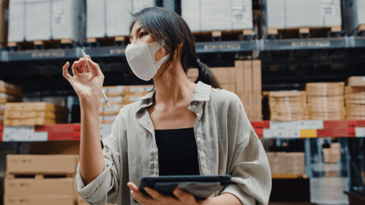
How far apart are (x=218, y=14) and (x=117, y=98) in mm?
1445

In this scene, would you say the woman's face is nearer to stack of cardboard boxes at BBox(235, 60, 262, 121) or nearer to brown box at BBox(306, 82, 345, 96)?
stack of cardboard boxes at BBox(235, 60, 262, 121)

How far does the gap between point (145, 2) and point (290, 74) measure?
92.5 inches

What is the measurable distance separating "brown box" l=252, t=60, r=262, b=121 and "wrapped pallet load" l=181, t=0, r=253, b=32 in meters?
0.46

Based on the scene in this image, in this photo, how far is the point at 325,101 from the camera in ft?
8.64

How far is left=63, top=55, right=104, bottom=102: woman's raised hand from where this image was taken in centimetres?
92

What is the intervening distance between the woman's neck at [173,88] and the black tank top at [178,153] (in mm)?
159

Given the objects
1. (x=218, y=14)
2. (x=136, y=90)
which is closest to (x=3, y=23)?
(x=136, y=90)

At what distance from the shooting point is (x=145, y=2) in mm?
2848

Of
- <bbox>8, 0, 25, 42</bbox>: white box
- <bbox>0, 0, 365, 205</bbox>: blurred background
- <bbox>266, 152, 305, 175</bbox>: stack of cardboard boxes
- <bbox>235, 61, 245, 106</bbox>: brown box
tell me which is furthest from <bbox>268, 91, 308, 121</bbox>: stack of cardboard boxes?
<bbox>8, 0, 25, 42</bbox>: white box

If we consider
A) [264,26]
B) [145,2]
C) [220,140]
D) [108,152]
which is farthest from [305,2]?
[108,152]

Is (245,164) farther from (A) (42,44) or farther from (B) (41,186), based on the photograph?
(A) (42,44)

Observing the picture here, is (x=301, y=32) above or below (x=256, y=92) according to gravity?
above

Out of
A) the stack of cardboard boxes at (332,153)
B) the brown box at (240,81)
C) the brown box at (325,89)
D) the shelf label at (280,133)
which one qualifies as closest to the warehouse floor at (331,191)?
the stack of cardboard boxes at (332,153)

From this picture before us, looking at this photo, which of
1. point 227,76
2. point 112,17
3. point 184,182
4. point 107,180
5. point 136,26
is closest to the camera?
point 184,182
